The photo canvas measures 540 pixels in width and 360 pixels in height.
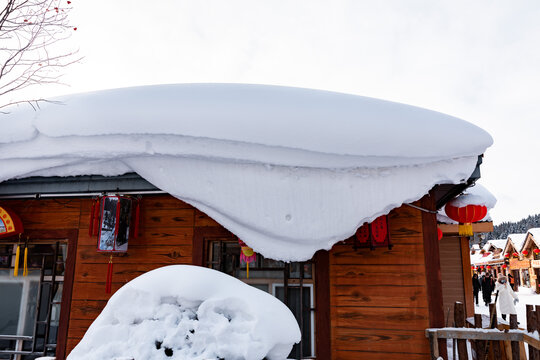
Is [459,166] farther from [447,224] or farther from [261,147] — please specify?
[447,224]

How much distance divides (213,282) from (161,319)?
31 cm

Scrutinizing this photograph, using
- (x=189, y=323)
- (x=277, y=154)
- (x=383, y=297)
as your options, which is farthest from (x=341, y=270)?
(x=189, y=323)

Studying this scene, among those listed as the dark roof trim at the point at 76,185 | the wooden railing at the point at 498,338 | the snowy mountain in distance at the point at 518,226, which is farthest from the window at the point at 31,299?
the snowy mountain in distance at the point at 518,226

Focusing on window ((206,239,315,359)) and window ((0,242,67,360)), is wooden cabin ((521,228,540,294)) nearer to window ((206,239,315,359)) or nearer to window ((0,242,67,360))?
window ((206,239,315,359))

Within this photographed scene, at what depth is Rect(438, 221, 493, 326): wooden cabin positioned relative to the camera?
38.0 ft

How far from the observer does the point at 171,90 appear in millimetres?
4695

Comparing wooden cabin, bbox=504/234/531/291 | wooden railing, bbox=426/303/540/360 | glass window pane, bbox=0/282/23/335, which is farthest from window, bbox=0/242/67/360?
wooden cabin, bbox=504/234/531/291

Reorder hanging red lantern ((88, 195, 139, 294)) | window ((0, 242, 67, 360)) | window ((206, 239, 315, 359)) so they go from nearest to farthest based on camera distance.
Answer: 1. hanging red lantern ((88, 195, 139, 294))
2. window ((206, 239, 315, 359))
3. window ((0, 242, 67, 360))

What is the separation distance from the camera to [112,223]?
465 cm

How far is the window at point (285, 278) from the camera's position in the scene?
472 cm

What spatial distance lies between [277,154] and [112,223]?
7.54 ft

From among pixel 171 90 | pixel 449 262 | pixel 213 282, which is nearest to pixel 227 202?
pixel 171 90

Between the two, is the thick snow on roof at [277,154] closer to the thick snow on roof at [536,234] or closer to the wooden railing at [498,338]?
the wooden railing at [498,338]

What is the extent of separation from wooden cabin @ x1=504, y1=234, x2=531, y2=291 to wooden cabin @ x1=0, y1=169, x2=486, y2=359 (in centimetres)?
3012
